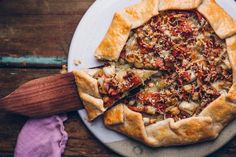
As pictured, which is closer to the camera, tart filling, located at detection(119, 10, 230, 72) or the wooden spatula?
tart filling, located at detection(119, 10, 230, 72)

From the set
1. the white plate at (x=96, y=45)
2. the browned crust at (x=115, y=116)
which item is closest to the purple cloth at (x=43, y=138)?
the white plate at (x=96, y=45)

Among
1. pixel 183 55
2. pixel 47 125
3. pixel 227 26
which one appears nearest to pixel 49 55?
pixel 47 125

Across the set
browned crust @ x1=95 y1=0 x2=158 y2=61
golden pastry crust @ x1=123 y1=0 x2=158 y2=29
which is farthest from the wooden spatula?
golden pastry crust @ x1=123 y1=0 x2=158 y2=29

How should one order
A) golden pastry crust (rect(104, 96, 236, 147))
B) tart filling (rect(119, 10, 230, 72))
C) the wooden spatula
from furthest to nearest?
the wooden spatula → tart filling (rect(119, 10, 230, 72)) → golden pastry crust (rect(104, 96, 236, 147))

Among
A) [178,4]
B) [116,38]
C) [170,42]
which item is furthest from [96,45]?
[178,4]

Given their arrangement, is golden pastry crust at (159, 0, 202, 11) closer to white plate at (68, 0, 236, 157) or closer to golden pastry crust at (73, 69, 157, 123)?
white plate at (68, 0, 236, 157)

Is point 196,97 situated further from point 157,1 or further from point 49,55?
point 49,55

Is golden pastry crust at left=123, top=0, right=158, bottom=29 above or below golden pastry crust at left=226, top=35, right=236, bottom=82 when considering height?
above
